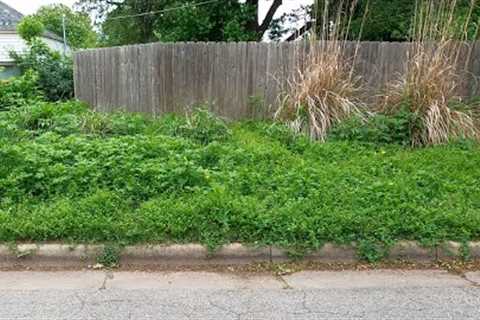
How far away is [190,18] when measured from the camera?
12719mm

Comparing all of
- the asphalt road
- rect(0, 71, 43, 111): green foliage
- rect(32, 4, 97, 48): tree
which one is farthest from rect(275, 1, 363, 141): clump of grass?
rect(32, 4, 97, 48): tree

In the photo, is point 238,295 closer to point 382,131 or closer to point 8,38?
point 382,131

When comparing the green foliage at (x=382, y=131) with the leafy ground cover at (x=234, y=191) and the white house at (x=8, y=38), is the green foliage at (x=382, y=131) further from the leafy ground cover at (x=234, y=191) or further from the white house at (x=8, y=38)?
the white house at (x=8, y=38)

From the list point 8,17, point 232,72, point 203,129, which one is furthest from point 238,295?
point 8,17

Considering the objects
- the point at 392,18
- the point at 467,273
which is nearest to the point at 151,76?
the point at 467,273

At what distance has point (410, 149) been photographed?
618cm

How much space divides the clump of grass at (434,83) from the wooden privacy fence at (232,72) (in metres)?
0.84

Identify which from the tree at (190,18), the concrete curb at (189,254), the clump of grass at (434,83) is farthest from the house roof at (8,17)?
the concrete curb at (189,254)

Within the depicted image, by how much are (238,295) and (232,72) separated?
209 inches

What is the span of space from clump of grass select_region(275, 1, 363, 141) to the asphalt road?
3.26 metres

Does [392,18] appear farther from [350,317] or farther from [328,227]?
[350,317]

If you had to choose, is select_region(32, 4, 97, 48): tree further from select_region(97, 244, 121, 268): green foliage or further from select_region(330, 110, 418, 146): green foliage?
select_region(97, 244, 121, 268): green foliage

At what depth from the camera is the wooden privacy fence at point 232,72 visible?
7.82 m

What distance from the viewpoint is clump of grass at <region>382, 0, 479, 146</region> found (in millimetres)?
6379
